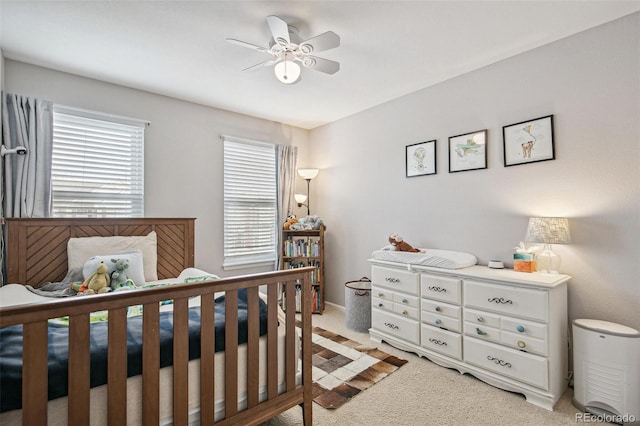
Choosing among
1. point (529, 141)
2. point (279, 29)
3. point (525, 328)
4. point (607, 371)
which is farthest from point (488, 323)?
point (279, 29)

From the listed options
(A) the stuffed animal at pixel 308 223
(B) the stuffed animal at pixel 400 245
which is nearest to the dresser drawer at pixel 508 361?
(B) the stuffed animal at pixel 400 245

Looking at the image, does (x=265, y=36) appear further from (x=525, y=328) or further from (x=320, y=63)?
(x=525, y=328)

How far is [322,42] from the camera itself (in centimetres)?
202

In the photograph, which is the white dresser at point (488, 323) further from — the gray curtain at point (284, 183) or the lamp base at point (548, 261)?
the gray curtain at point (284, 183)

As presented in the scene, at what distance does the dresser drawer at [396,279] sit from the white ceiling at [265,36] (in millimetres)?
1847

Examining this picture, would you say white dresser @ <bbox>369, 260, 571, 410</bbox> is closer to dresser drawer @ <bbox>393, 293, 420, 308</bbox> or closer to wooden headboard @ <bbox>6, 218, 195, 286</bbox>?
dresser drawer @ <bbox>393, 293, 420, 308</bbox>

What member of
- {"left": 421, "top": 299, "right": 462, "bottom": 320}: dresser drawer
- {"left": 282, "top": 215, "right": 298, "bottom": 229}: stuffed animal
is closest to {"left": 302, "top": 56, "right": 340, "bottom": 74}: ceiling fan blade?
{"left": 421, "top": 299, "right": 462, "bottom": 320}: dresser drawer

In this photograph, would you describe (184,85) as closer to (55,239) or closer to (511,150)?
(55,239)

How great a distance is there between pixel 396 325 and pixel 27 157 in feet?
11.4

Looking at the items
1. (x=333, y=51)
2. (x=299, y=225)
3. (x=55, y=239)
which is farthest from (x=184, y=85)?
(x=299, y=225)

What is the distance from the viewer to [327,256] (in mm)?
4289

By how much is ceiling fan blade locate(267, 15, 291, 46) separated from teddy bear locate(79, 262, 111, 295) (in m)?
2.05

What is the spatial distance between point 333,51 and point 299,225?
2.21 metres

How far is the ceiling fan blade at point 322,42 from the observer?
76.7 inches
